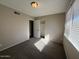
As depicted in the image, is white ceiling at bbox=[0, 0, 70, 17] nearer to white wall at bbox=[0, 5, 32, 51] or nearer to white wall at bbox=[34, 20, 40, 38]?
white wall at bbox=[0, 5, 32, 51]

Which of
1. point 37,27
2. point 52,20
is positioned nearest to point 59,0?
point 52,20

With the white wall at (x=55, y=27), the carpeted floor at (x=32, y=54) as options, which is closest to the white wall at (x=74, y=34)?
the carpeted floor at (x=32, y=54)

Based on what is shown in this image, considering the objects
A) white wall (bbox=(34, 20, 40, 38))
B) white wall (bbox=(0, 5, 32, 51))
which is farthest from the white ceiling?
white wall (bbox=(34, 20, 40, 38))

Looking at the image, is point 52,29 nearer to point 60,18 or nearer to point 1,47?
A: point 60,18

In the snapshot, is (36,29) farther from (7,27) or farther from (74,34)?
(74,34)

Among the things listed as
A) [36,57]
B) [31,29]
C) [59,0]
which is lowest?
[36,57]

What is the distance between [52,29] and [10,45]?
356 centimetres

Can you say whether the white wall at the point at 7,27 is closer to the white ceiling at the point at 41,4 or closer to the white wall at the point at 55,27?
the white ceiling at the point at 41,4

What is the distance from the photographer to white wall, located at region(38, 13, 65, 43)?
464 cm

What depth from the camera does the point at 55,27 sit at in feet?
16.3

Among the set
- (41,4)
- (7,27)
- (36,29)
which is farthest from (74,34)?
(36,29)

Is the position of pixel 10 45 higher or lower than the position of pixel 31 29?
lower

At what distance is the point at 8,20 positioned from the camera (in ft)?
11.0

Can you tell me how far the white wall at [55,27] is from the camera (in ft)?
15.2
